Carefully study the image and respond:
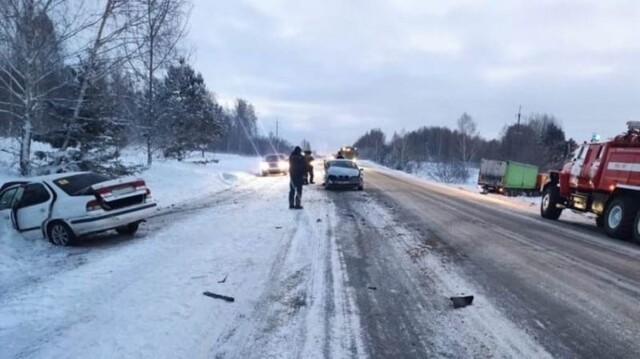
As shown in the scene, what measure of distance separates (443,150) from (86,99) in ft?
494

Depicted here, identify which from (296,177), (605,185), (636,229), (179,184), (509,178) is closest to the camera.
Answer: (636,229)

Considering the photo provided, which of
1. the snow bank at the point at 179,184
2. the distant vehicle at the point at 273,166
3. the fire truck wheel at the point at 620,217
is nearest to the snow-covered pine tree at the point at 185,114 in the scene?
the snow bank at the point at 179,184

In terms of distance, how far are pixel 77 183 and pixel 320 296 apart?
6682mm

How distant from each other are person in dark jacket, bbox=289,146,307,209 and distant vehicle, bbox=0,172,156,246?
584 centimetres

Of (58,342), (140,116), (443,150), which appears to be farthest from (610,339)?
(443,150)

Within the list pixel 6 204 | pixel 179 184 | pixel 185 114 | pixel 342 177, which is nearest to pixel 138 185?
pixel 6 204

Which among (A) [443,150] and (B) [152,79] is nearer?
(B) [152,79]

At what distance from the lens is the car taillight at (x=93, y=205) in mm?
10562

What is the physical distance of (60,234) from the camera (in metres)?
10.6

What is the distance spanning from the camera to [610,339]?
5.52 metres

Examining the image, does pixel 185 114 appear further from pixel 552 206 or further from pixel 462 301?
pixel 462 301

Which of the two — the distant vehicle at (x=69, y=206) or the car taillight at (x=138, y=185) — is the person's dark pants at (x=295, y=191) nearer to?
the car taillight at (x=138, y=185)

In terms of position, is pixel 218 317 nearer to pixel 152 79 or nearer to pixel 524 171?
pixel 152 79

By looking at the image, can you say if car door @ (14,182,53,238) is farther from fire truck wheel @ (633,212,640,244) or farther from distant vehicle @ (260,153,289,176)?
distant vehicle @ (260,153,289,176)
